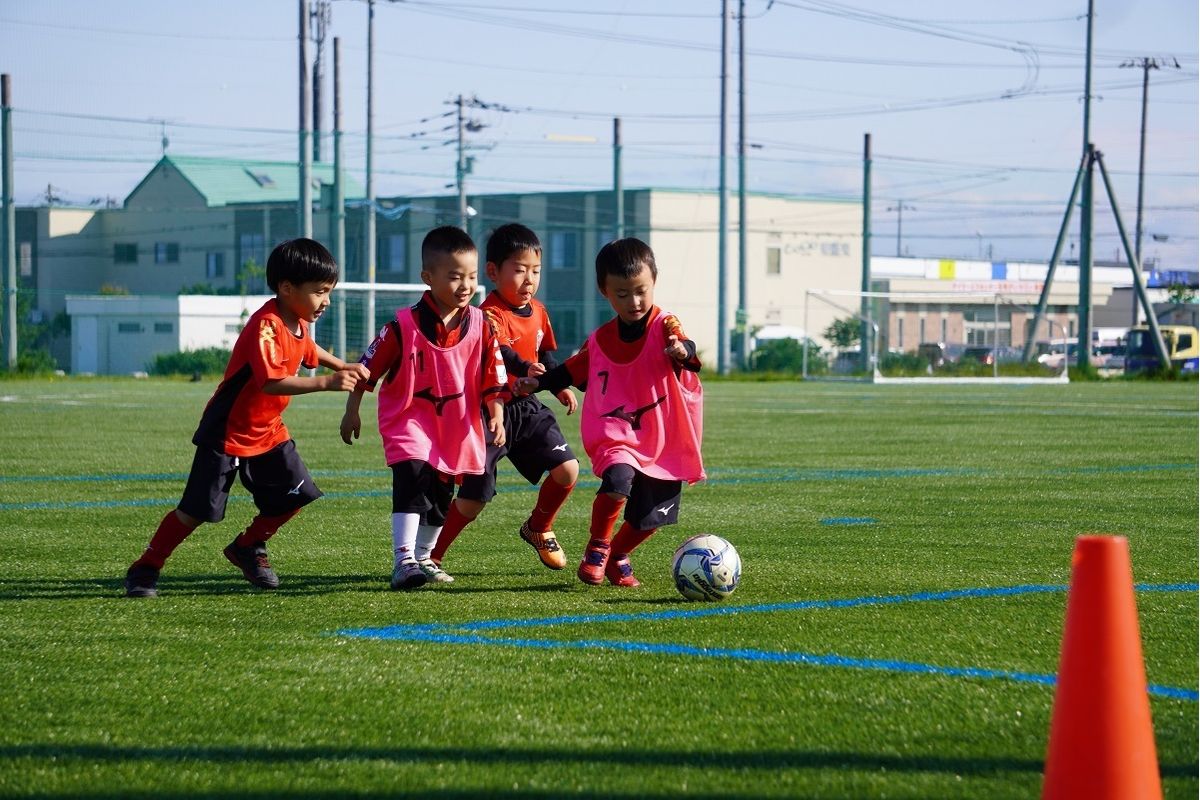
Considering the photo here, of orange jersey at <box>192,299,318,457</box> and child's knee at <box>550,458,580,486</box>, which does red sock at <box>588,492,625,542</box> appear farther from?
orange jersey at <box>192,299,318,457</box>

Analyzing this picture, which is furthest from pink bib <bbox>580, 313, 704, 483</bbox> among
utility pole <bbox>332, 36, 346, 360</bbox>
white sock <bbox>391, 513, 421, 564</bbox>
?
utility pole <bbox>332, 36, 346, 360</bbox>

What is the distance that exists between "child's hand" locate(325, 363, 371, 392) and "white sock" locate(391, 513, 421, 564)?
596 millimetres

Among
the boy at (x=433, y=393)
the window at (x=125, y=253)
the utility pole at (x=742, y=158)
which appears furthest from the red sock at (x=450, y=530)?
the window at (x=125, y=253)

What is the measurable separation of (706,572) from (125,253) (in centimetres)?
7147

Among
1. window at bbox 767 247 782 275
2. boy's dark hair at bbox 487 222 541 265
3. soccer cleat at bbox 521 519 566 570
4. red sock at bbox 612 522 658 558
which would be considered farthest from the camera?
window at bbox 767 247 782 275

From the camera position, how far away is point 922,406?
76.0 feet

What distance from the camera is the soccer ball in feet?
18.1

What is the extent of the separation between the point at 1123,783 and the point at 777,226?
68.8 metres

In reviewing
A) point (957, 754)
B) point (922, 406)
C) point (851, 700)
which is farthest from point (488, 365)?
point (922, 406)

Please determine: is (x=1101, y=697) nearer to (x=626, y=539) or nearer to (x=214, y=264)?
(x=626, y=539)

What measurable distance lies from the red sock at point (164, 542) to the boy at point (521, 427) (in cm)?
104

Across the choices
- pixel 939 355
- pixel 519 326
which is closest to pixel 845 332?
pixel 939 355

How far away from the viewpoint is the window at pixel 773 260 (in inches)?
2768

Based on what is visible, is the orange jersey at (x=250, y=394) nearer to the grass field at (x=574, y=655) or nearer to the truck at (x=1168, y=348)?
the grass field at (x=574, y=655)
